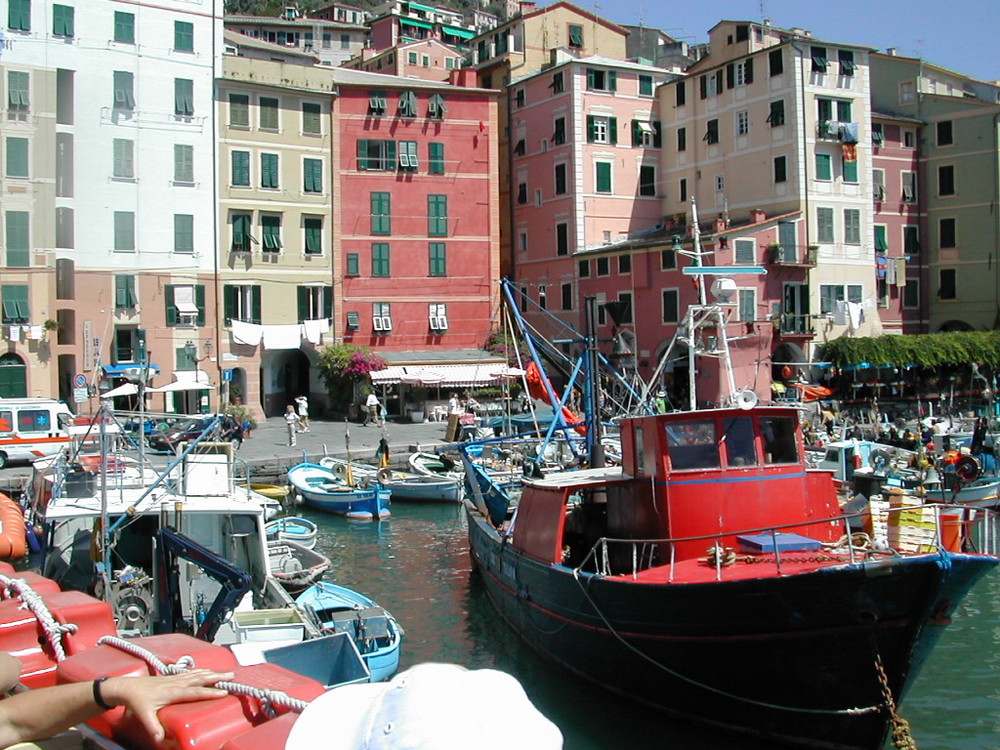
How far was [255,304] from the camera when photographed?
46.5m

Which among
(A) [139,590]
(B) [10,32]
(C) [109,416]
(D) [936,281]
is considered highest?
(B) [10,32]

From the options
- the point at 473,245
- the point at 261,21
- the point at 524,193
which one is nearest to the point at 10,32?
the point at 473,245

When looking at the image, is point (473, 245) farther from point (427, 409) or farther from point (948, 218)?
point (948, 218)

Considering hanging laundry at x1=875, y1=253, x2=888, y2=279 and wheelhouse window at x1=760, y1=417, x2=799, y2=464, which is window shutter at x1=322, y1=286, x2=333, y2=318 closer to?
hanging laundry at x1=875, y1=253, x2=888, y2=279

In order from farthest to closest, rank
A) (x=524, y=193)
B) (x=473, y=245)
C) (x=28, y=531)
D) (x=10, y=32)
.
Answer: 1. (x=524, y=193)
2. (x=473, y=245)
3. (x=10, y=32)
4. (x=28, y=531)

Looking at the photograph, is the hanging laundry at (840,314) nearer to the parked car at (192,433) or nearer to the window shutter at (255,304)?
the window shutter at (255,304)

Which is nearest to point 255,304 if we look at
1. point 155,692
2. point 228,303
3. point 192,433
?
point 228,303

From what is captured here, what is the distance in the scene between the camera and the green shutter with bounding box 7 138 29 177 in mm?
41344

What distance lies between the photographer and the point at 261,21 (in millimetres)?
91375

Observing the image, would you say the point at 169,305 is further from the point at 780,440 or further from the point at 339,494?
the point at 780,440

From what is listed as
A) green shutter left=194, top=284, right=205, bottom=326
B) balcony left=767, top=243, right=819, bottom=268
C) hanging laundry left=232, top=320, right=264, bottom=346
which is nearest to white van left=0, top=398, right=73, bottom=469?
green shutter left=194, top=284, right=205, bottom=326

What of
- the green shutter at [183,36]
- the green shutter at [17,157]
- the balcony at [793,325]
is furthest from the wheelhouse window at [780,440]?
the green shutter at [183,36]

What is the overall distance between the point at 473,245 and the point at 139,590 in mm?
38416

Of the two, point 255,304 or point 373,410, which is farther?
point 255,304
